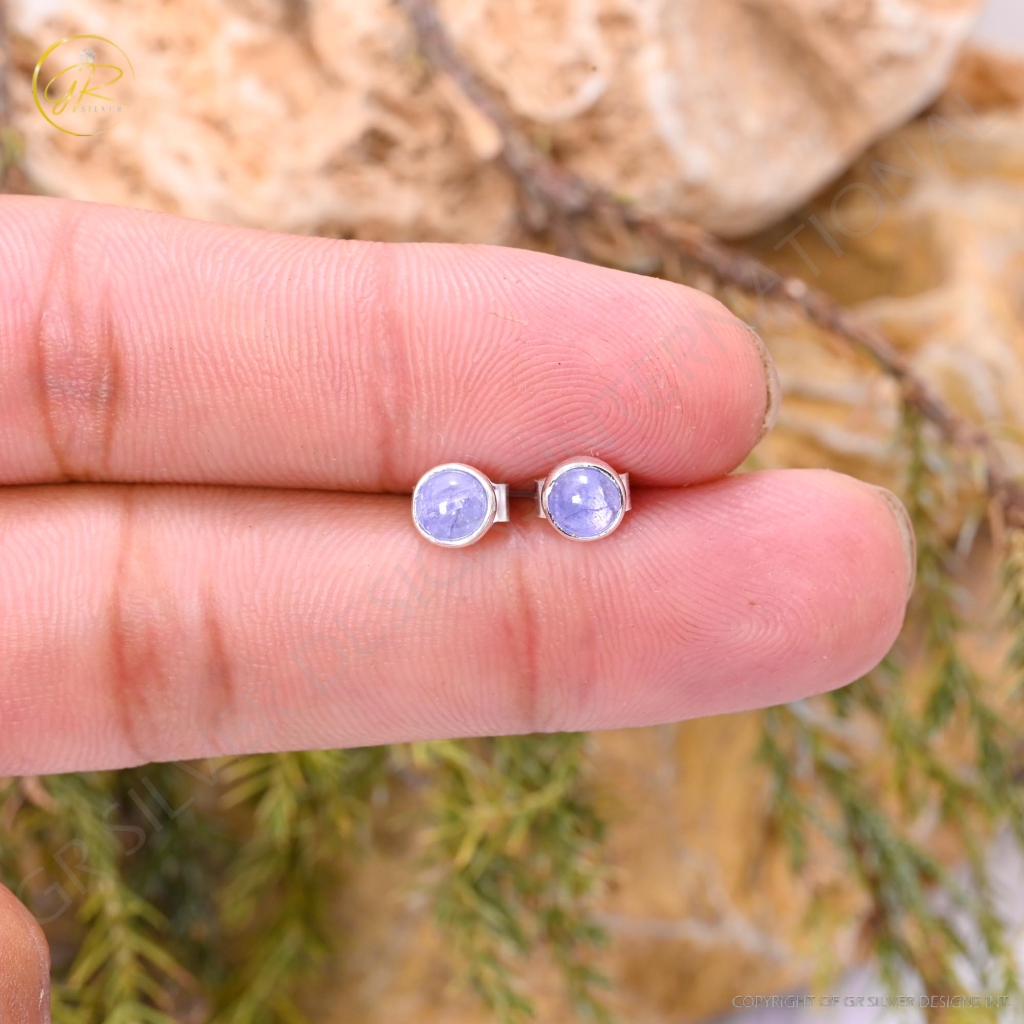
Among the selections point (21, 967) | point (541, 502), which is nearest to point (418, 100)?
point (541, 502)

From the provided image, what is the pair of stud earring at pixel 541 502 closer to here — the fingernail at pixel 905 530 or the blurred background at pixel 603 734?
the fingernail at pixel 905 530

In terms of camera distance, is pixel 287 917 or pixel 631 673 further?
pixel 287 917

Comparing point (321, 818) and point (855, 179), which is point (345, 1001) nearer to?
point (321, 818)

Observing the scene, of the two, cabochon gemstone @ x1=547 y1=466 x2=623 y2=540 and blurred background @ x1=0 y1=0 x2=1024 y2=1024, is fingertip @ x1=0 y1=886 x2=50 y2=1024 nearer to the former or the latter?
blurred background @ x1=0 y1=0 x2=1024 y2=1024

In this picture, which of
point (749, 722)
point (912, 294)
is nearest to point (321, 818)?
point (749, 722)

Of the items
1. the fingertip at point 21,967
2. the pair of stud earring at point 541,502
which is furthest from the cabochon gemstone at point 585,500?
the fingertip at point 21,967

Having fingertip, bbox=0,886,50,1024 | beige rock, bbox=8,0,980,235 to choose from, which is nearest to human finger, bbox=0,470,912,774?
fingertip, bbox=0,886,50,1024
